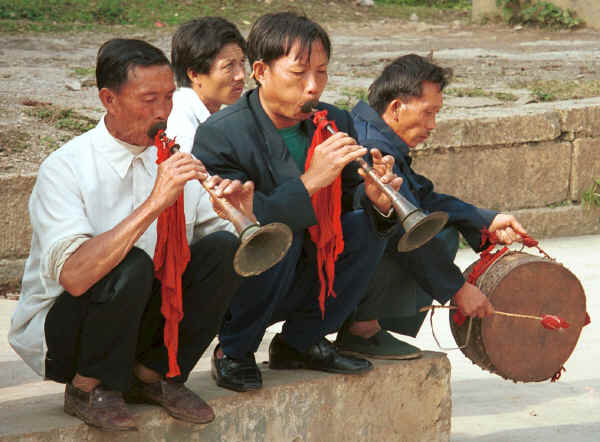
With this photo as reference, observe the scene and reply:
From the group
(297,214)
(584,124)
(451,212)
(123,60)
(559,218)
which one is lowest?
(559,218)

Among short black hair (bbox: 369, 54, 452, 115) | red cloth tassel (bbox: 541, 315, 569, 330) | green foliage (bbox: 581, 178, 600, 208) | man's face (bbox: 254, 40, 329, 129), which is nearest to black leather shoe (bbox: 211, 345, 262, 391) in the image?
man's face (bbox: 254, 40, 329, 129)

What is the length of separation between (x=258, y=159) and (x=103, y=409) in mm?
917

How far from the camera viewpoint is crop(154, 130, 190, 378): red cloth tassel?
256cm

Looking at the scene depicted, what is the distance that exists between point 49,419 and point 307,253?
945 millimetres

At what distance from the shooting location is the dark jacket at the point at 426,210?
3.19 metres

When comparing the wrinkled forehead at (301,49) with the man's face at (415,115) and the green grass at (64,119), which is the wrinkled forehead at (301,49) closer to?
the man's face at (415,115)

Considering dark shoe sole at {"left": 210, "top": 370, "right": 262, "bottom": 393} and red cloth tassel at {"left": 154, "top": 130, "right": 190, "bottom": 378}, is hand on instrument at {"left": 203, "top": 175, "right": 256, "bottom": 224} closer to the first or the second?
red cloth tassel at {"left": 154, "top": 130, "right": 190, "bottom": 378}

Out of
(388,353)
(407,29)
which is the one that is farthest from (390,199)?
(407,29)

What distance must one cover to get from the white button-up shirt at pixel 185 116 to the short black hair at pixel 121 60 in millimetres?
1094

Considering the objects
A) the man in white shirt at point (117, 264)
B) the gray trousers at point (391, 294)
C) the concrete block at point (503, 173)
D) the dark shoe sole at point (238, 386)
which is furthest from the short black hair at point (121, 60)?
the concrete block at point (503, 173)

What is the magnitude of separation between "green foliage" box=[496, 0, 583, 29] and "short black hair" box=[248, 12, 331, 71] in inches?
371

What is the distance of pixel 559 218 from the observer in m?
6.98

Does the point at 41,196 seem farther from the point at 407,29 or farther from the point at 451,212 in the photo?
the point at 407,29

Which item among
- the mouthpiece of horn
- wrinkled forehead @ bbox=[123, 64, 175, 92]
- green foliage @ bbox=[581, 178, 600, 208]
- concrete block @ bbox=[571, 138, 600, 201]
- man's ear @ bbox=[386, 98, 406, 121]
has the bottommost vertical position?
green foliage @ bbox=[581, 178, 600, 208]
